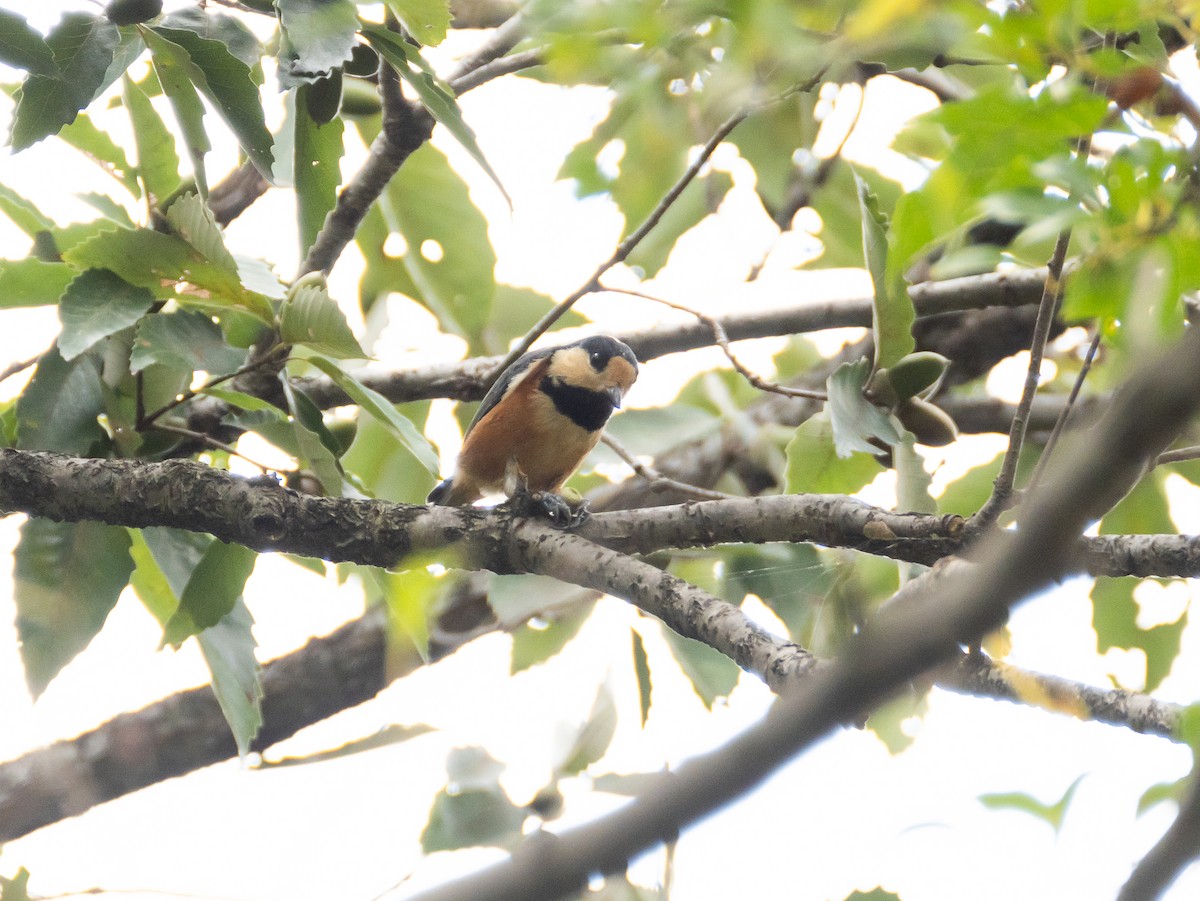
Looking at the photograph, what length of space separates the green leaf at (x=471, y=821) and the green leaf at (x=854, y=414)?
1354mm

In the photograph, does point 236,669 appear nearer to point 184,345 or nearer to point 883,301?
point 184,345

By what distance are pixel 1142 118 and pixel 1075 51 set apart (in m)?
0.57

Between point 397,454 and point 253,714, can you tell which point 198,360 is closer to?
point 253,714

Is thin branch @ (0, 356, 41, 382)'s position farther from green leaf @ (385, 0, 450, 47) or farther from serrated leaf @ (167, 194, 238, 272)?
green leaf @ (385, 0, 450, 47)

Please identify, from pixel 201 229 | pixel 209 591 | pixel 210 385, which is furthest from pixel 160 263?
pixel 209 591

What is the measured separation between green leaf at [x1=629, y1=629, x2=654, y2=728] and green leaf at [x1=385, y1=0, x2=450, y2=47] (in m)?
1.95

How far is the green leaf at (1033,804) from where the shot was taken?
1.64m

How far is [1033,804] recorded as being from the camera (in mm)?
1679

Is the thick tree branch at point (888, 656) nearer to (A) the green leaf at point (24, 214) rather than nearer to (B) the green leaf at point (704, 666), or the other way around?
(B) the green leaf at point (704, 666)

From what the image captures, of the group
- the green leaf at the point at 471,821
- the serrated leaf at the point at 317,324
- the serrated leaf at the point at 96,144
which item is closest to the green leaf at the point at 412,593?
the green leaf at the point at 471,821

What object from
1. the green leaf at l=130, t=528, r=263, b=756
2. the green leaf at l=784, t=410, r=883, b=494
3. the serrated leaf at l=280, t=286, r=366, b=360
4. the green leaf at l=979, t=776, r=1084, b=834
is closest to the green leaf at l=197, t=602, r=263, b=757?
the green leaf at l=130, t=528, r=263, b=756

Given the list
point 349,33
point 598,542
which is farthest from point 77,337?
point 598,542

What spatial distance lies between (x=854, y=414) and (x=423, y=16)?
1502 mm

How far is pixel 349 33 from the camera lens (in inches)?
106
